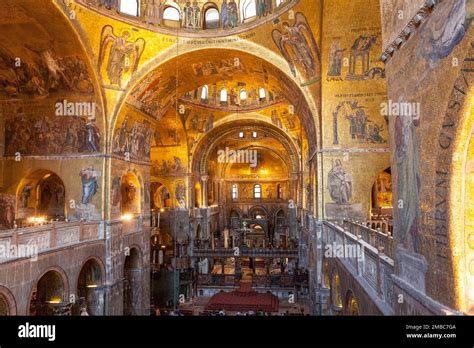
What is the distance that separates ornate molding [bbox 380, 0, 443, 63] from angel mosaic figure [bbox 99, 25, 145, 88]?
39.6 feet

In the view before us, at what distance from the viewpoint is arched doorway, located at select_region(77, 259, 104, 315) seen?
47.8ft

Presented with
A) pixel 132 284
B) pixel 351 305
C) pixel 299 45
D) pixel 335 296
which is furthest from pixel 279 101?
pixel 351 305

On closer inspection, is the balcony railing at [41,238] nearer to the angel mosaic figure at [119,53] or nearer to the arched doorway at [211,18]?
the angel mosaic figure at [119,53]

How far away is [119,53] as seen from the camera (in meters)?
15.0

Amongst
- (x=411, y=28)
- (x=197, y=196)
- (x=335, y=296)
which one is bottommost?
(x=335, y=296)

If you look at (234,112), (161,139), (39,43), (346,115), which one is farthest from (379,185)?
(39,43)

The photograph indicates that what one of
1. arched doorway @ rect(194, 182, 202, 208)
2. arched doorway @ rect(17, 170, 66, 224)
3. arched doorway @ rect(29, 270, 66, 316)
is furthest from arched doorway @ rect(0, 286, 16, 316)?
arched doorway @ rect(194, 182, 202, 208)

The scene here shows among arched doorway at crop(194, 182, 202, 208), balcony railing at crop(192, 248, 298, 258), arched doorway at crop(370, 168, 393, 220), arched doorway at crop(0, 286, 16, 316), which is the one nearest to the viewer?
arched doorway at crop(0, 286, 16, 316)

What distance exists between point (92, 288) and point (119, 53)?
10.5 m

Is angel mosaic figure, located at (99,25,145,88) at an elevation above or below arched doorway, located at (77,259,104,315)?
above

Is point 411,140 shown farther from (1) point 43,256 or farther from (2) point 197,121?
(2) point 197,121

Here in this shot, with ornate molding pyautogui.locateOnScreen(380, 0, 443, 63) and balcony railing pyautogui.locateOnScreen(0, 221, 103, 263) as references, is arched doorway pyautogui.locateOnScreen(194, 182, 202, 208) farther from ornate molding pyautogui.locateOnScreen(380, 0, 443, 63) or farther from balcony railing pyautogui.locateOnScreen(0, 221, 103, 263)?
ornate molding pyautogui.locateOnScreen(380, 0, 443, 63)

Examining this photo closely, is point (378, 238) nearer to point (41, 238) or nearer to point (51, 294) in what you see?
point (41, 238)

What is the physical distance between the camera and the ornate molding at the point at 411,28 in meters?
4.29
